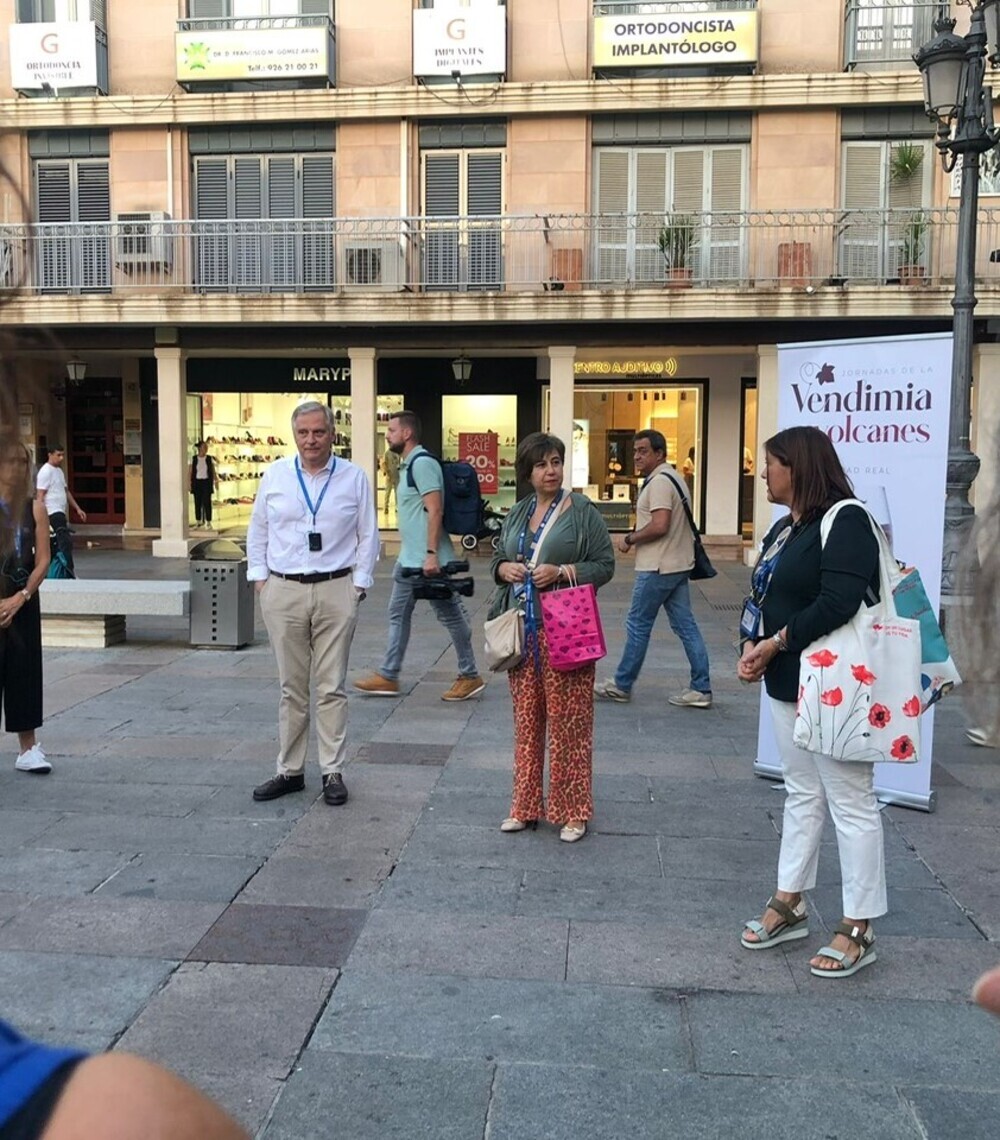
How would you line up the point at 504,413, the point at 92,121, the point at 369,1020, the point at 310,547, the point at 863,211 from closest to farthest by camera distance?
1. the point at 369,1020
2. the point at 310,547
3. the point at 863,211
4. the point at 92,121
5. the point at 504,413

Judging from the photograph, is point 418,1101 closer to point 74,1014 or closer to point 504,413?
point 74,1014

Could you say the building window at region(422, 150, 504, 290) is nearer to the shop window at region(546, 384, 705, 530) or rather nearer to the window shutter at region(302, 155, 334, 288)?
the window shutter at region(302, 155, 334, 288)

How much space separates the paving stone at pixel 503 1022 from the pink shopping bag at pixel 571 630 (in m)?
1.56

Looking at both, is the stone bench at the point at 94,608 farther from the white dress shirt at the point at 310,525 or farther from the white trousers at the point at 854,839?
the white trousers at the point at 854,839

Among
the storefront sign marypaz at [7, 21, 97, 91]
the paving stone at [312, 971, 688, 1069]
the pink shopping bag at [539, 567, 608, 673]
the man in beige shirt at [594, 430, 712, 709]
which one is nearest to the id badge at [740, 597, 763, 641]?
the pink shopping bag at [539, 567, 608, 673]

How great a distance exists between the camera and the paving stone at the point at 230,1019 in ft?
9.98

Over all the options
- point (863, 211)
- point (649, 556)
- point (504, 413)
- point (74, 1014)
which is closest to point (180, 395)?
point (504, 413)

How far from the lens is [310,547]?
534 cm

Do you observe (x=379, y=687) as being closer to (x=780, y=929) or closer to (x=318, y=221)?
(x=780, y=929)

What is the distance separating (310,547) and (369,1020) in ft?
8.63

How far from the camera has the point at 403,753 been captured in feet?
20.9

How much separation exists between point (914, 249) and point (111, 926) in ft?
55.4

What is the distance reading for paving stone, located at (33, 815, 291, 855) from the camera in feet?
15.6

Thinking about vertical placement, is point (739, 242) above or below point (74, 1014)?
above
